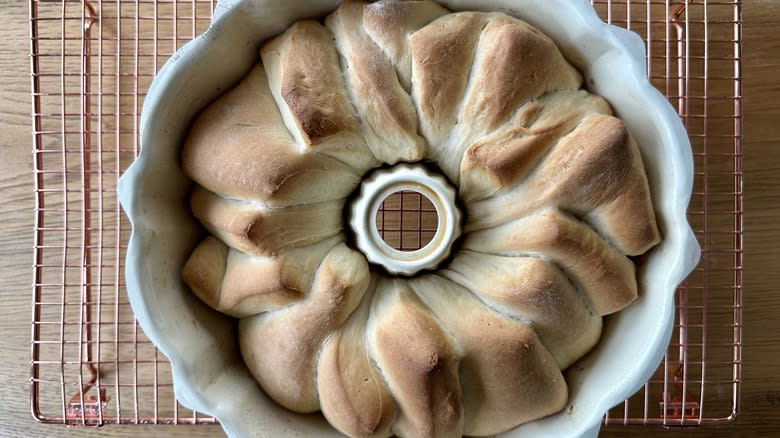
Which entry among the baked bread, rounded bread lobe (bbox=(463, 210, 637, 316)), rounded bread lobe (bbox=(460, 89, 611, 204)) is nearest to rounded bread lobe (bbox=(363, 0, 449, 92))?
the baked bread

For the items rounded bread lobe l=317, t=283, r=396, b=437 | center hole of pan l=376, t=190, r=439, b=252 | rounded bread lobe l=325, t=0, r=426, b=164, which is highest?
rounded bread lobe l=325, t=0, r=426, b=164

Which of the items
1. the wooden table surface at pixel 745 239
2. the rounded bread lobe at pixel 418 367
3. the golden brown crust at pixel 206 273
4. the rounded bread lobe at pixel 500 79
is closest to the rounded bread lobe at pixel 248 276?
the golden brown crust at pixel 206 273

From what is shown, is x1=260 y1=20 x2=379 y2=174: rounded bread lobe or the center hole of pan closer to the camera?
x1=260 y1=20 x2=379 y2=174: rounded bread lobe

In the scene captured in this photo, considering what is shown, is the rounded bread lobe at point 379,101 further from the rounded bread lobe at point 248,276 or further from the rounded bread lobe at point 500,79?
the rounded bread lobe at point 248,276

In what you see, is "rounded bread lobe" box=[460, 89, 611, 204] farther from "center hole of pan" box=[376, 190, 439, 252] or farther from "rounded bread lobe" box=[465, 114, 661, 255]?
"center hole of pan" box=[376, 190, 439, 252]

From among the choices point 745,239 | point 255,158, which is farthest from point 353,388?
point 745,239

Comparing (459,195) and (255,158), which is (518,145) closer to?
(459,195)
